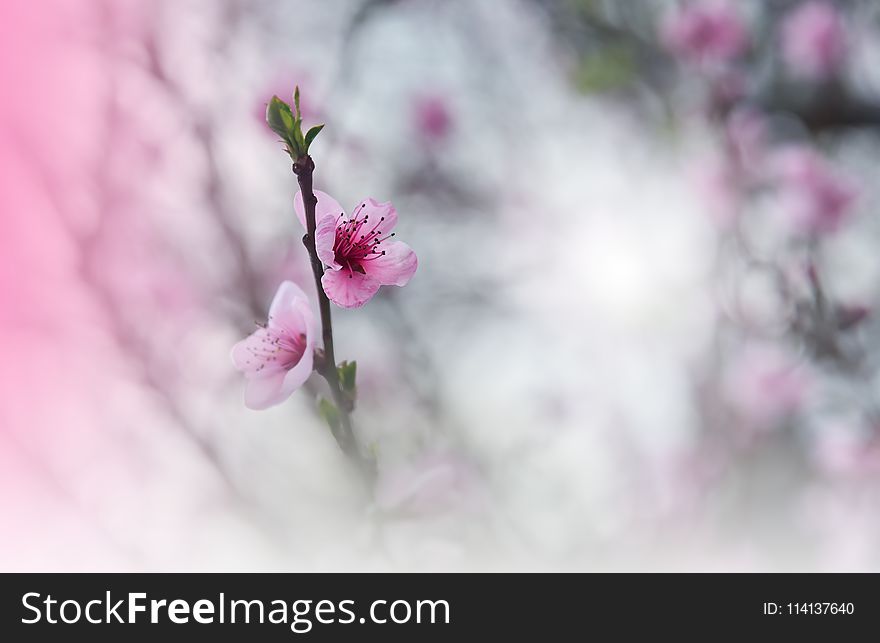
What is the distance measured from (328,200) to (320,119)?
1172 mm

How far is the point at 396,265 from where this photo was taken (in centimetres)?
53

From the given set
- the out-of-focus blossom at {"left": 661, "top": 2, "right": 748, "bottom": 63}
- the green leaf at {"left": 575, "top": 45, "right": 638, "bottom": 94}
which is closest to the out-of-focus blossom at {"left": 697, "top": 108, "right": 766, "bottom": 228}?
the out-of-focus blossom at {"left": 661, "top": 2, "right": 748, "bottom": 63}

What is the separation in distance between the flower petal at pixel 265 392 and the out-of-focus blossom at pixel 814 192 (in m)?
1.72

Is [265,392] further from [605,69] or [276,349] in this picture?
[605,69]

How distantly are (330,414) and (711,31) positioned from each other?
1738 millimetres

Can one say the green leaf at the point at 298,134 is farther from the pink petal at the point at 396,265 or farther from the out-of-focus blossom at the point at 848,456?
the out-of-focus blossom at the point at 848,456

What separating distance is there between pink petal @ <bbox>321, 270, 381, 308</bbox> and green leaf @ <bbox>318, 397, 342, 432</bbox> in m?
0.08

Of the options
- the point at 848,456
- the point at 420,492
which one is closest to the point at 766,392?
the point at 848,456

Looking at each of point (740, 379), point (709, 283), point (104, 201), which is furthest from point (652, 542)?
point (104, 201)

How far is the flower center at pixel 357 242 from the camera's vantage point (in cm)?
53

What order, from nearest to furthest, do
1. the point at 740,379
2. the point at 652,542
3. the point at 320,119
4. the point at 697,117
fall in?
the point at 320,119
the point at 652,542
the point at 697,117
the point at 740,379

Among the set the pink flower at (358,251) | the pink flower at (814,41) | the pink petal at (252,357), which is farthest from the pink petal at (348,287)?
the pink flower at (814,41)

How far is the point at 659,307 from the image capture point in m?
1.92
